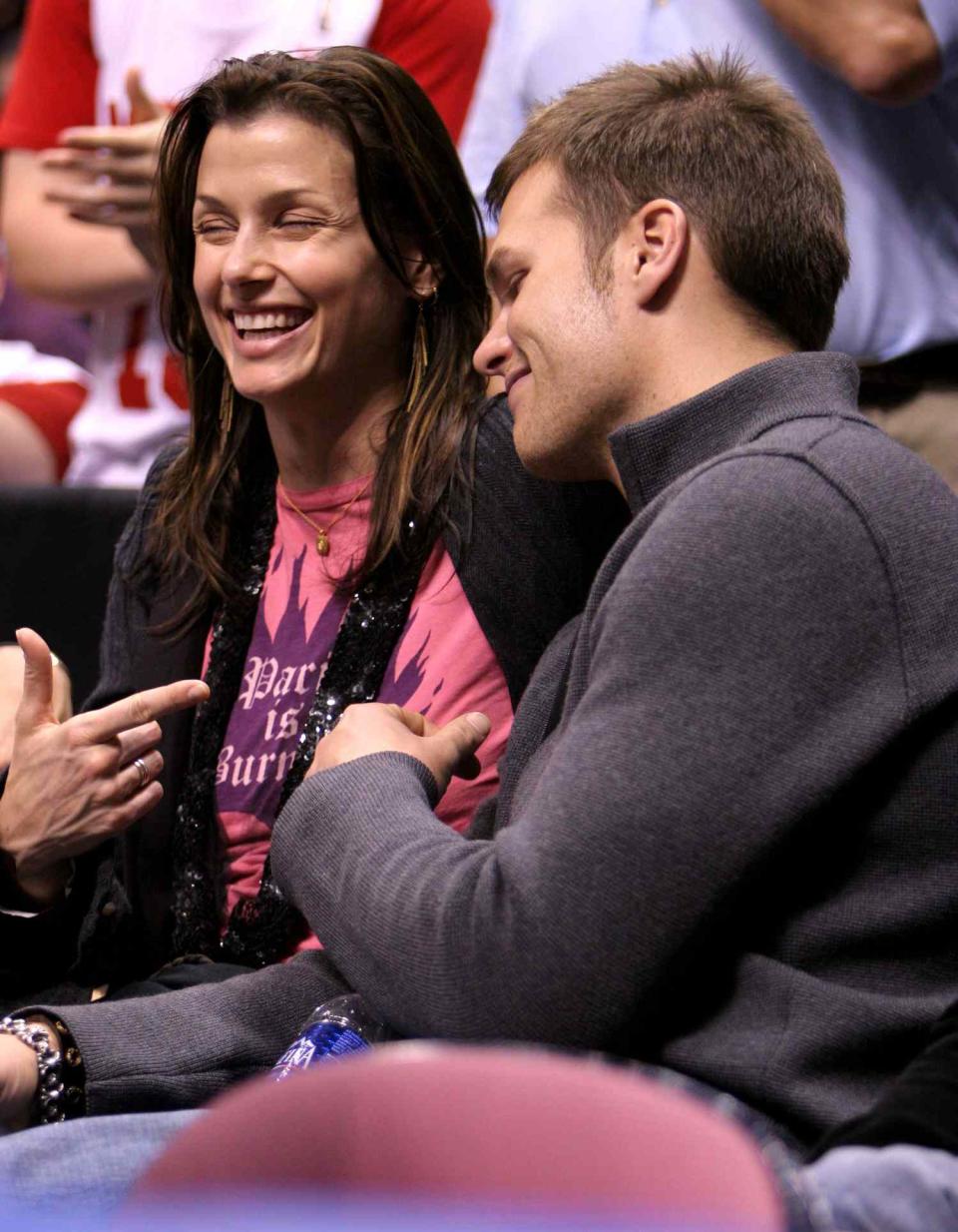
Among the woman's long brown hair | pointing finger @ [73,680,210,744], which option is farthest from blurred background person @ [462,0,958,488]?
A: pointing finger @ [73,680,210,744]

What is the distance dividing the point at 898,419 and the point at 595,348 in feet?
2.30

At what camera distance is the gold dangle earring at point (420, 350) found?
70.0 inches

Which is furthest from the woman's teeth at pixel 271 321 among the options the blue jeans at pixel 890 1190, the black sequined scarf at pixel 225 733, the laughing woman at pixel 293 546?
the blue jeans at pixel 890 1190

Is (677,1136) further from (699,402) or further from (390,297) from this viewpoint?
(390,297)

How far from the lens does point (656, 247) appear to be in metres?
1.29

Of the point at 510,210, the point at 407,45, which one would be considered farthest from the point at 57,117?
the point at 510,210

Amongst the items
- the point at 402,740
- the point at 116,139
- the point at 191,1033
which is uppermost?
the point at 116,139

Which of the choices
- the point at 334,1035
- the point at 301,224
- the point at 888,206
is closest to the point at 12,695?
the point at 301,224

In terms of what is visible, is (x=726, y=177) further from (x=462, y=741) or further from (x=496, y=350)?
(x=462, y=741)

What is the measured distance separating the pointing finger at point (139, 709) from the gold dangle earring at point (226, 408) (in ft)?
1.56

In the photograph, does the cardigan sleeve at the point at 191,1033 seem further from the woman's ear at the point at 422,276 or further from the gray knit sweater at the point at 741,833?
the woman's ear at the point at 422,276

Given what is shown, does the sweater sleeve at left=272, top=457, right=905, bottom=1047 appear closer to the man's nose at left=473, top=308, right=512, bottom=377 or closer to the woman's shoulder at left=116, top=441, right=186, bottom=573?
the man's nose at left=473, top=308, right=512, bottom=377

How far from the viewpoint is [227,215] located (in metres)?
1.73

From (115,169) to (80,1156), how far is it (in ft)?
5.10
